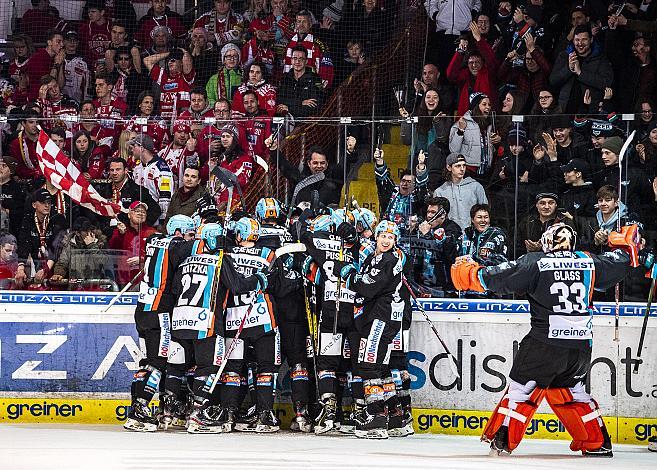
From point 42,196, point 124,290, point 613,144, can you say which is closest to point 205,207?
point 124,290

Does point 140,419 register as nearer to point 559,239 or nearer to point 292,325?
point 292,325

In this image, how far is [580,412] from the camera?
8414mm

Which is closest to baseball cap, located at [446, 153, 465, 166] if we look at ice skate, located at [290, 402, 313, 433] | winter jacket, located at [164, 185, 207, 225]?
winter jacket, located at [164, 185, 207, 225]

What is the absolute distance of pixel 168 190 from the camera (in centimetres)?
1010

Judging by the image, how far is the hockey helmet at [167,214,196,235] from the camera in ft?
31.9

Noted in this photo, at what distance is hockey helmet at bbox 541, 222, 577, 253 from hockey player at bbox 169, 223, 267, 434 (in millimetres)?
2305

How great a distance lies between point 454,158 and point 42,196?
352cm

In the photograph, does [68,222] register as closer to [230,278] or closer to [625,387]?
[230,278]

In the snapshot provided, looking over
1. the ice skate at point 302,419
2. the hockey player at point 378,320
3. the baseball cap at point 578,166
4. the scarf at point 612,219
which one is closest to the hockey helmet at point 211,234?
the hockey player at point 378,320

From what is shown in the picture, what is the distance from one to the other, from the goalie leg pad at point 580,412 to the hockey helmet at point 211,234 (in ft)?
9.51

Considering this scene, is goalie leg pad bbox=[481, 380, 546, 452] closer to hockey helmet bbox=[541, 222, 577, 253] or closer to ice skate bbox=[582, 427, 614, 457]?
ice skate bbox=[582, 427, 614, 457]

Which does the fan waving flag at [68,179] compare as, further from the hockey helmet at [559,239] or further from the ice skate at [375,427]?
the hockey helmet at [559,239]

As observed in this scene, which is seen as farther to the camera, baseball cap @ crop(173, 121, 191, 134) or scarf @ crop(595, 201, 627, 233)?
baseball cap @ crop(173, 121, 191, 134)

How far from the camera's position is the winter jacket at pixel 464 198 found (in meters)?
9.60
